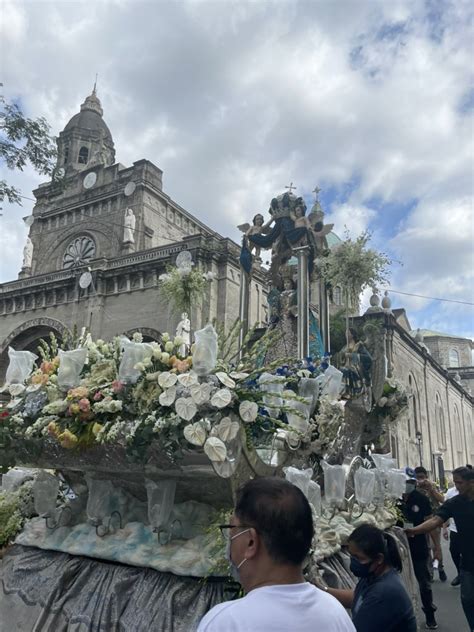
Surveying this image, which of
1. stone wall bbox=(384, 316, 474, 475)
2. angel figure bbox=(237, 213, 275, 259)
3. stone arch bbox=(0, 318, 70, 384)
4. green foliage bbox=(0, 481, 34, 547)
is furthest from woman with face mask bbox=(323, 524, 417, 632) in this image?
stone arch bbox=(0, 318, 70, 384)

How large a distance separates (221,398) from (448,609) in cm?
614

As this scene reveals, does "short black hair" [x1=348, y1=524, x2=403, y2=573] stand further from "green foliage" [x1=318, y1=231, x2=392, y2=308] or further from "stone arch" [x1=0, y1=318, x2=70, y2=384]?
"stone arch" [x1=0, y1=318, x2=70, y2=384]

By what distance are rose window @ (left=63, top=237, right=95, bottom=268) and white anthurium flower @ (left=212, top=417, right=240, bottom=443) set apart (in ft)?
111

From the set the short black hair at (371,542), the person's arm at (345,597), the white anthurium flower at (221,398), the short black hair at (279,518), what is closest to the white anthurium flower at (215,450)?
the white anthurium flower at (221,398)

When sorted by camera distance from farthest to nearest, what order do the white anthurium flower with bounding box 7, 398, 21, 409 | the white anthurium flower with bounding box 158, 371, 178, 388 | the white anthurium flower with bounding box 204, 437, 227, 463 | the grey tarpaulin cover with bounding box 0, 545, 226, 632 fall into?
the white anthurium flower with bounding box 7, 398, 21, 409 < the white anthurium flower with bounding box 158, 371, 178, 388 < the grey tarpaulin cover with bounding box 0, 545, 226, 632 < the white anthurium flower with bounding box 204, 437, 227, 463

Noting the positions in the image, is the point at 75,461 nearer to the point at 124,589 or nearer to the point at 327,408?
the point at 124,589

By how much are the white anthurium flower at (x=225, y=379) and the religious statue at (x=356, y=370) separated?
4.13m

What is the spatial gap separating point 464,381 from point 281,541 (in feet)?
213

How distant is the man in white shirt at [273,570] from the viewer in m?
1.71

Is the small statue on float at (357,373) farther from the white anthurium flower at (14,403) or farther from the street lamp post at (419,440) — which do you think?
the street lamp post at (419,440)

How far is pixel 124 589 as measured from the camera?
4.49 meters

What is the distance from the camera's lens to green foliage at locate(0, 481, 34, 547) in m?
5.94

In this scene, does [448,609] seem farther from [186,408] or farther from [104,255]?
[104,255]

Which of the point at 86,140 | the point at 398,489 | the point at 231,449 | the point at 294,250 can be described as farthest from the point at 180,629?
the point at 86,140
